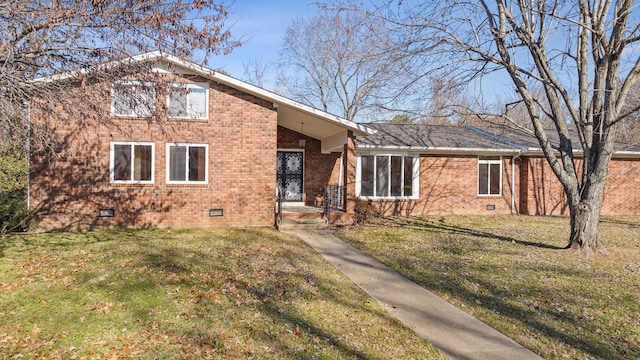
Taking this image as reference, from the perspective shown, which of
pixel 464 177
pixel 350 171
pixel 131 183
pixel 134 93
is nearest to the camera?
pixel 134 93

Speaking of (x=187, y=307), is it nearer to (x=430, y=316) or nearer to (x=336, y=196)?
(x=430, y=316)

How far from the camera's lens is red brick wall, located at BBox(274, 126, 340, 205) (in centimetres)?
1652

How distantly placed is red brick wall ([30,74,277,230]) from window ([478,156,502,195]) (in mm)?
9711

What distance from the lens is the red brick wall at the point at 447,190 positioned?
17312mm

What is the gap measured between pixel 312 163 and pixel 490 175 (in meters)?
7.78

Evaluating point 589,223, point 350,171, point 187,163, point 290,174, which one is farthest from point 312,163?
point 589,223

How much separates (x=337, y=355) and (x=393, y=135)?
1480 centimetres

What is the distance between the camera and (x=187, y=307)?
5.79 m

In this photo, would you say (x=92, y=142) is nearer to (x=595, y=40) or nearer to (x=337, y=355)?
(x=337, y=355)

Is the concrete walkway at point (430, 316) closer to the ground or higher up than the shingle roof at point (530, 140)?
closer to the ground

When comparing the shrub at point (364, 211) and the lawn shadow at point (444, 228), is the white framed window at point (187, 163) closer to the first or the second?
the shrub at point (364, 211)

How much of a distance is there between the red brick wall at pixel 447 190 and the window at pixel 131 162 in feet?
31.2

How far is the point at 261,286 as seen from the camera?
22.4 feet

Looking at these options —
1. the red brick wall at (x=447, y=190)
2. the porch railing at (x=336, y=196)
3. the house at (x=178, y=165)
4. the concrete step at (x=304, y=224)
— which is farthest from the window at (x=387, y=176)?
the concrete step at (x=304, y=224)
